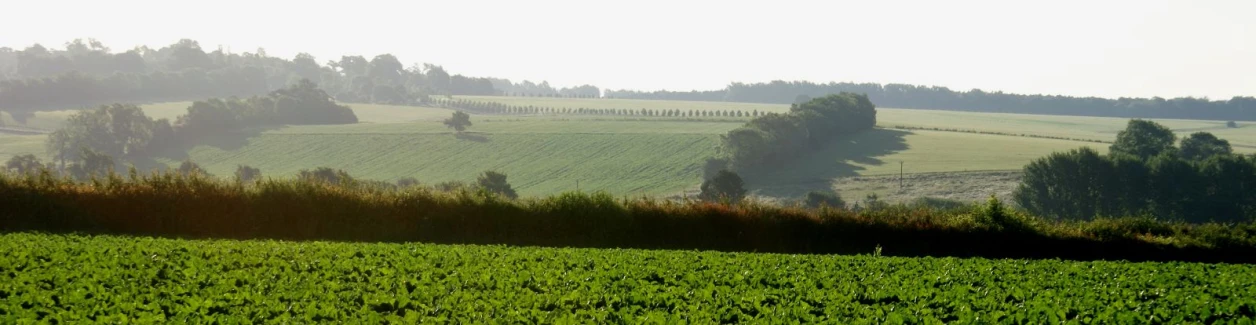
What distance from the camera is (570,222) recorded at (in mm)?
28125

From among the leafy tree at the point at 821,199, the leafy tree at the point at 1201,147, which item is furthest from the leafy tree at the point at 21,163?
the leafy tree at the point at 1201,147

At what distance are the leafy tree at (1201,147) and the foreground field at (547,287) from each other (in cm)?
6126

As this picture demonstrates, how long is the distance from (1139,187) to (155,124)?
241ft

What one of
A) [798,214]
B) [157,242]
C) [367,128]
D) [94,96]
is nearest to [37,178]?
[157,242]

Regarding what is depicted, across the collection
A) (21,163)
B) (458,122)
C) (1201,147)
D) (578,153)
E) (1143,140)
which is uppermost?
(458,122)

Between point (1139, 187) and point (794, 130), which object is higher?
point (794, 130)

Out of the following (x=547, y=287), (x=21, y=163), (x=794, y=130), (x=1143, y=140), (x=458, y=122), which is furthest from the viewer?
(x=458, y=122)

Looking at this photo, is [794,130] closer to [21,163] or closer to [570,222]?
[570,222]

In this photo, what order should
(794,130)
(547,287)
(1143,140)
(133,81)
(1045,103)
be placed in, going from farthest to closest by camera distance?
(1045,103) < (133,81) < (794,130) < (1143,140) < (547,287)

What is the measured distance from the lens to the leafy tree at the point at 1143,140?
227 ft

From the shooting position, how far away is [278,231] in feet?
87.3

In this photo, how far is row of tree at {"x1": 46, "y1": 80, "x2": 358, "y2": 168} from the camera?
72812 millimetres

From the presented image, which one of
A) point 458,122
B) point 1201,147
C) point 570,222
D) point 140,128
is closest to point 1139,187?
point 1201,147

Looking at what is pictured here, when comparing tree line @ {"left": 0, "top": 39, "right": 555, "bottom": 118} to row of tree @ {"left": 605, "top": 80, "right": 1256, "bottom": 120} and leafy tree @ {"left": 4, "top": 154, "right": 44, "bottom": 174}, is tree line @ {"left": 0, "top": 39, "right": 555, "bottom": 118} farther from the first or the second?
row of tree @ {"left": 605, "top": 80, "right": 1256, "bottom": 120}
